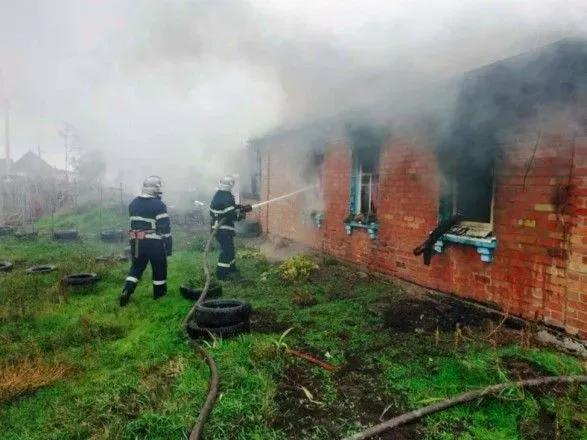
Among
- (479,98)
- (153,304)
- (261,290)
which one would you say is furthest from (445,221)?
(153,304)

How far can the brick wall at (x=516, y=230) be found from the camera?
3.75 meters

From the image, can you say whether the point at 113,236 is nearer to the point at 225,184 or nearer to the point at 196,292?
the point at 225,184

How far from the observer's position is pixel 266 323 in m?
5.05

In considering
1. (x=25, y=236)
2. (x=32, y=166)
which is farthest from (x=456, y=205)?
(x=32, y=166)

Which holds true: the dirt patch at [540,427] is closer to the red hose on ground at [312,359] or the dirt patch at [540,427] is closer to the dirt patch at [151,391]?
the red hose on ground at [312,359]

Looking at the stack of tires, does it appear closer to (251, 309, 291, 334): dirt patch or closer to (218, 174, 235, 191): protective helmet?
(251, 309, 291, 334): dirt patch

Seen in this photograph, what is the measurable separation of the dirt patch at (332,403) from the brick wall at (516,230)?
204 centimetres

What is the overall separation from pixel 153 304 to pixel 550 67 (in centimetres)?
607

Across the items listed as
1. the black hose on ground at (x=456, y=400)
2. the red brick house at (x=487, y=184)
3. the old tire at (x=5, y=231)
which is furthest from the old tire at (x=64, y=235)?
the black hose on ground at (x=456, y=400)

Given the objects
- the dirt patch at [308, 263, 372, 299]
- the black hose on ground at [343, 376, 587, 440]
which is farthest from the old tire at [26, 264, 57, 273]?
the black hose on ground at [343, 376, 587, 440]

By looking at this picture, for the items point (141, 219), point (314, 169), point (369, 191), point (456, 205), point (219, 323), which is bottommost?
point (219, 323)

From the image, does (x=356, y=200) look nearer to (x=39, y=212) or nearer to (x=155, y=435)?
(x=155, y=435)

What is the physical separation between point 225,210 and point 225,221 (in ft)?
0.76

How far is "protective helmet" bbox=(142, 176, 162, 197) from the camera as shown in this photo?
636 centimetres
